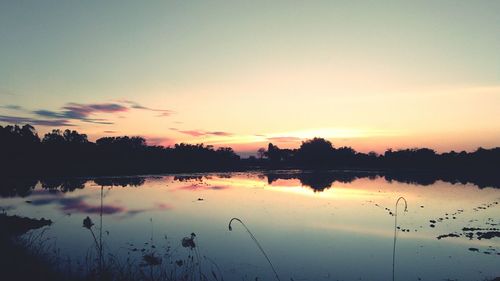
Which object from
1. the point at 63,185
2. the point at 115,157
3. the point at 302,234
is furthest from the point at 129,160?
the point at 302,234

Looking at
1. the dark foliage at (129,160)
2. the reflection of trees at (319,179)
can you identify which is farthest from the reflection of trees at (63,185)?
the reflection of trees at (319,179)

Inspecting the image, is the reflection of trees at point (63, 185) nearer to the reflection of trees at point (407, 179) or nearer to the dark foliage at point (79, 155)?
the dark foliage at point (79, 155)

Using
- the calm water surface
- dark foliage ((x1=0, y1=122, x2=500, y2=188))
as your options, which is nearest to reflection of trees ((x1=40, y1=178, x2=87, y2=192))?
dark foliage ((x1=0, y1=122, x2=500, y2=188))

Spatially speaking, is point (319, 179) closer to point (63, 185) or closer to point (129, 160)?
point (63, 185)

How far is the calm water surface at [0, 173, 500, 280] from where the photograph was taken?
59.3 feet

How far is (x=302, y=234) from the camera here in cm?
2558

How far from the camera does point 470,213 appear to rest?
34000 mm

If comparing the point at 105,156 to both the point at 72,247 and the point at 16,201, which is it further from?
the point at 72,247

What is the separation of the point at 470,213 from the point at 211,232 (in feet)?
83.7

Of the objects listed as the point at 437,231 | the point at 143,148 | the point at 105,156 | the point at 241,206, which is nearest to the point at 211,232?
the point at 241,206

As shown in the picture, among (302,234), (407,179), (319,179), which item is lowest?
(302,234)

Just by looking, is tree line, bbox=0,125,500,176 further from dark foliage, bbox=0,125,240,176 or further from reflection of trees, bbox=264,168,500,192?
reflection of trees, bbox=264,168,500,192

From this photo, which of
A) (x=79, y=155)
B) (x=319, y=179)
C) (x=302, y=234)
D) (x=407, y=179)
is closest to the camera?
(x=302, y=234)

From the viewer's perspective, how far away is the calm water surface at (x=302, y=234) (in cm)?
1808
